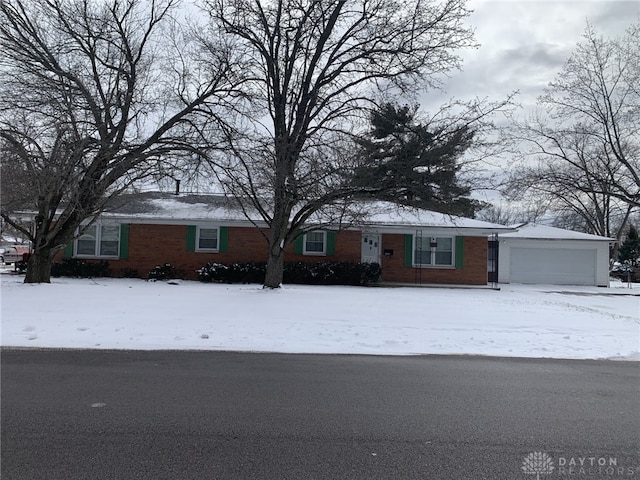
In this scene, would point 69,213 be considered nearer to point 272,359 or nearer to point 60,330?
point 60,330

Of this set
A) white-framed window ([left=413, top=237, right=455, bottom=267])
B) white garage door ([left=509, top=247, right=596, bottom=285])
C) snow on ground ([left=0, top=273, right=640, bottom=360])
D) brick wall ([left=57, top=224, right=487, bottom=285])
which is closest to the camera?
snow on ground ([left=0, top=273, right=640, bottom=360])

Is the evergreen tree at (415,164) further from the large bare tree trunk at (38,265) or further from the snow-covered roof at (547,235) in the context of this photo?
the snow-covered roof at (547,235)

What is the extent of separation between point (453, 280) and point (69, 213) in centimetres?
1626

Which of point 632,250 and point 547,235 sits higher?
point 547,235

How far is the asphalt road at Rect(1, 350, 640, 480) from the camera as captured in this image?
3.96m

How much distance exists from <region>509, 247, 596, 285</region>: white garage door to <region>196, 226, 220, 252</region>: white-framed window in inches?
632

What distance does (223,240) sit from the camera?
22562 mm

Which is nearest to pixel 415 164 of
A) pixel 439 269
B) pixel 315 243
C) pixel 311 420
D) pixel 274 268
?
pixel 274 268

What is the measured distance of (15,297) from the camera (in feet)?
42.5

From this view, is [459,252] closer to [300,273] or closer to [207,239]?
[300,273]

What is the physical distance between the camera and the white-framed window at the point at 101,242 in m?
22.7

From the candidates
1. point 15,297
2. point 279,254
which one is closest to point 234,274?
point 279,254

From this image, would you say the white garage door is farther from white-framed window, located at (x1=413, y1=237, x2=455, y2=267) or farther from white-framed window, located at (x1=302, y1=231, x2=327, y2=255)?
white-framed window, located at (x1=302, y1=231, x2=327, y2=255)

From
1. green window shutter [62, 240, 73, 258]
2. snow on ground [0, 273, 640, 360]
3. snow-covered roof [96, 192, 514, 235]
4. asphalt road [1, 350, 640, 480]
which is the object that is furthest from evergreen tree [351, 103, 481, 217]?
green window shutter [62, 240, 73, 258]
